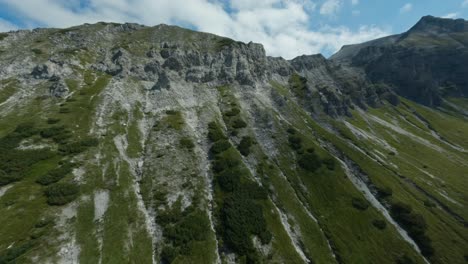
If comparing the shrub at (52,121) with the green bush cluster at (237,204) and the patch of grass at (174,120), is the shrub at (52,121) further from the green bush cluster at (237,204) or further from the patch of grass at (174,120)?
the green bush cluster at (237,204)

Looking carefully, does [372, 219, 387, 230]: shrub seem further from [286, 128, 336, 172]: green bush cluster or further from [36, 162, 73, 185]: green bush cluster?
[36, 162, 73, 185]: green bush cluster

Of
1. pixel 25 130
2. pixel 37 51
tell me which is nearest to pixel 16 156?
pixel 25 130

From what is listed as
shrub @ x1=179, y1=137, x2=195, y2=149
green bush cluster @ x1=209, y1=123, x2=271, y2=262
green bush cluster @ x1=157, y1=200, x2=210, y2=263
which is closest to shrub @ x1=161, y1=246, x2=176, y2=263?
green bush cluster @ x1=157, y1=200, x2=210, y2=263

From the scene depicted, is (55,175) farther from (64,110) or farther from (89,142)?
(64,110)

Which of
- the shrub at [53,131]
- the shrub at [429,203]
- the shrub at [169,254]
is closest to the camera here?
the shrub at [169,254]

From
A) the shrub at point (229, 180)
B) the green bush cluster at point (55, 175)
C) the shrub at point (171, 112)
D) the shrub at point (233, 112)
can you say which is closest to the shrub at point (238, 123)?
the shrub at point (233, 112)

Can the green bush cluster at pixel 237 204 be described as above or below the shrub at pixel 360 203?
above
